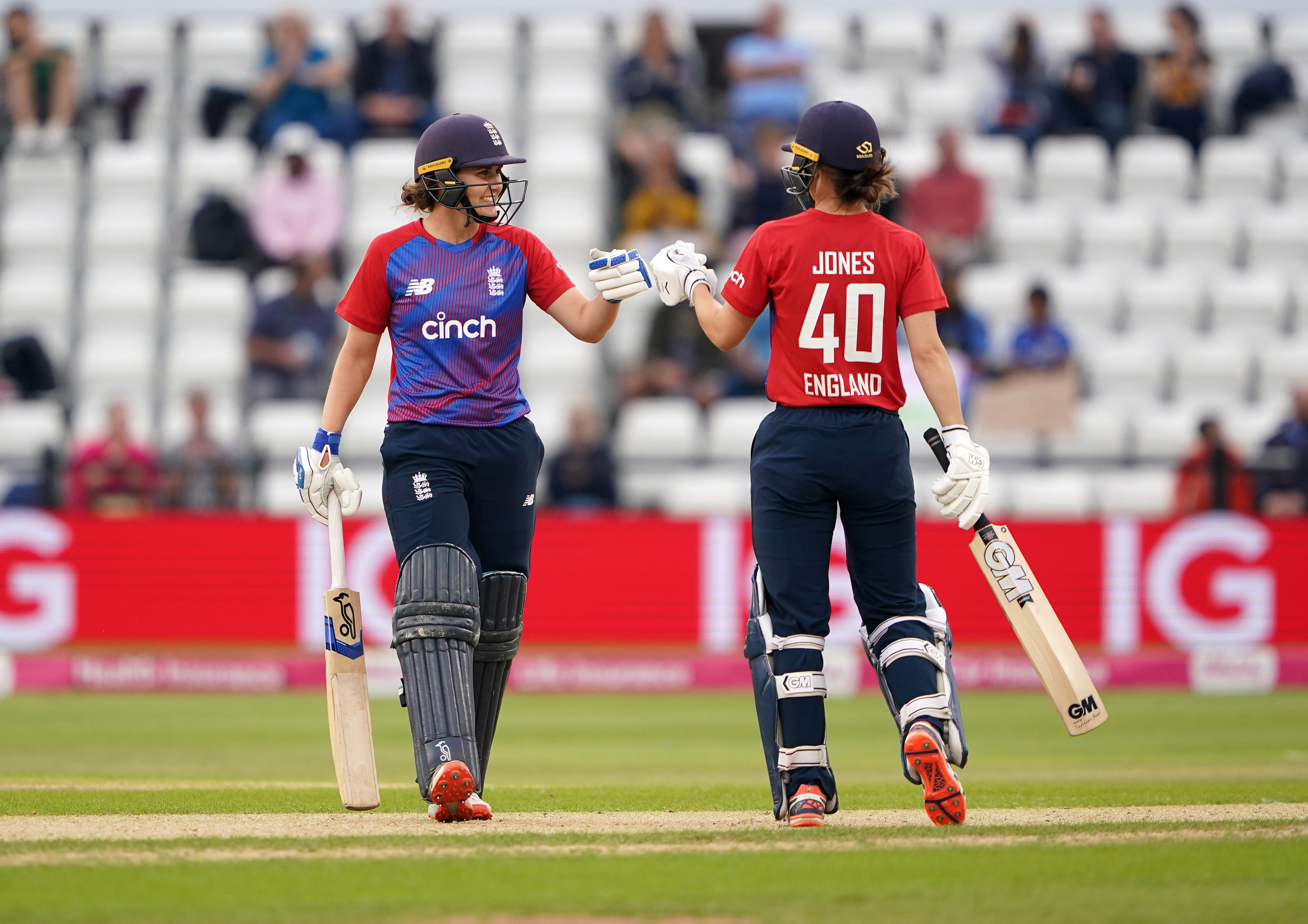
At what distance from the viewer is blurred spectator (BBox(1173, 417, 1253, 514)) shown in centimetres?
1409

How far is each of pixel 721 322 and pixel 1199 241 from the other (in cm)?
1267

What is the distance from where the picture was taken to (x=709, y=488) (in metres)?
14.8

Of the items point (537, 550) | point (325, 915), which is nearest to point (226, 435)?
point (537, 550)

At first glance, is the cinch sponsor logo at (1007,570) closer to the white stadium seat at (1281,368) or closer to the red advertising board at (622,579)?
the red advertising board at (622,579)

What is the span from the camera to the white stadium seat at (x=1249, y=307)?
16.5 metres

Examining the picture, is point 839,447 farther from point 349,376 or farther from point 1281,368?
point 1281,368

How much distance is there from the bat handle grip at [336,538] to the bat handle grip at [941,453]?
200 cm

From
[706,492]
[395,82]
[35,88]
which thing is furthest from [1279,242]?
[35,88]

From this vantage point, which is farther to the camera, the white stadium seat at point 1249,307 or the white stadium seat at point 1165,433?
the white stadium seat at point 1249,307

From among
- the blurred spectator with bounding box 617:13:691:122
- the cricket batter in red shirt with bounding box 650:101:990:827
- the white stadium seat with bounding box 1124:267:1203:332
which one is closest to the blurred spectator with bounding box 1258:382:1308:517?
the white stadium seat with bounding box 1124:267:1203:332

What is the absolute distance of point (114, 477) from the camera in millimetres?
14188

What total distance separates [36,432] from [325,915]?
12220mm

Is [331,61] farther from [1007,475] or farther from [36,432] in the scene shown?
[1007,475]

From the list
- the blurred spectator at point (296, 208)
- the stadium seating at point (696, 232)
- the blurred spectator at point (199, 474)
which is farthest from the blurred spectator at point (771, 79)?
the blurred spectator at point (199, 474)
